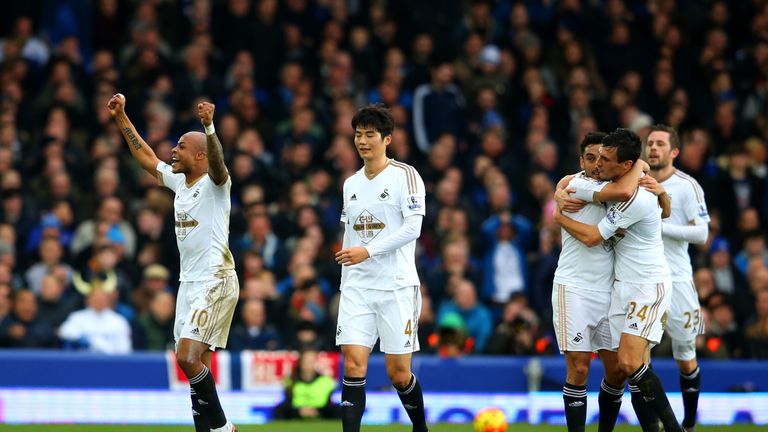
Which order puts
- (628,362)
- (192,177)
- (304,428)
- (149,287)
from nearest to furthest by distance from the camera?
(628,362)
(192,177)
(304,428)
(149,287)

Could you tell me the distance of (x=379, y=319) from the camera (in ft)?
36.5

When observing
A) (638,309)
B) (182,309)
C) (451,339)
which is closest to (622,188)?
(638,309)

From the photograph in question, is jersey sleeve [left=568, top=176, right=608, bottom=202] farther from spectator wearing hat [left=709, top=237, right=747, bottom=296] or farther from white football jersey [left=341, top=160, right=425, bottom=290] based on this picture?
spectator wearing hat [left=709, top=237, right=747, bottom=296]

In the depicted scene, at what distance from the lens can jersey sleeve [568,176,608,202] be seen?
1113 cm

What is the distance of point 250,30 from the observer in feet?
68.4

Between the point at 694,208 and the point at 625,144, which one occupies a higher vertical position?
the point at 625,144

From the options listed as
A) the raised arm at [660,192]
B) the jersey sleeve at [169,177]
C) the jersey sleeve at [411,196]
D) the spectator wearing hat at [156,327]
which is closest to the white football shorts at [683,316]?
the raised arm at [660,192]

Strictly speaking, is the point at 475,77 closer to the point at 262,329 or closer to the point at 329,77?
the point at 329,77

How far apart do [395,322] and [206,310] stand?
5.03 feet

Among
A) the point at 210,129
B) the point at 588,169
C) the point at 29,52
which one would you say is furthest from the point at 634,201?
the point at 29,52

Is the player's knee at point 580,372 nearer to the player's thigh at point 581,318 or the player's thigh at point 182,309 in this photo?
the player's thigh at point 581,318

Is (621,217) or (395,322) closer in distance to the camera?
(621,217)

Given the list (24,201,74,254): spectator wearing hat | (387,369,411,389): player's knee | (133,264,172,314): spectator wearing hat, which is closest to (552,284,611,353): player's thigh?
(387,369,411,389): player's knee

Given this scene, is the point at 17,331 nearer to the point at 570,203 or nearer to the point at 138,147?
the point at 138,147
